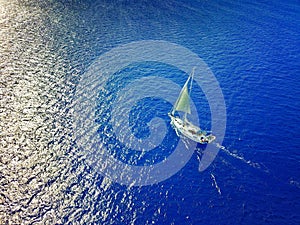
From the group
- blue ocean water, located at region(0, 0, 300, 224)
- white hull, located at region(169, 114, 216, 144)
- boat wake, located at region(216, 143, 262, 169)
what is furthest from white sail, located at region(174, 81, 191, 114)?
boat wake, located at region(216, 143, 262, 169)

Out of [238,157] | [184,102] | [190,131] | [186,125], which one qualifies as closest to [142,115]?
[184,102]

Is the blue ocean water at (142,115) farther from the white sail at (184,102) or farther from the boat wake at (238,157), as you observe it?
the white sail at (184,102)

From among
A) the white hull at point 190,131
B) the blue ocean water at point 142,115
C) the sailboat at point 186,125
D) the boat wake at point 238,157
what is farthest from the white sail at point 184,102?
the boat wake at point 238,157

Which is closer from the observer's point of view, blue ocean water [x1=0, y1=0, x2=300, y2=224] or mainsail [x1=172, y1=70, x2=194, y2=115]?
blue ocean water [x1=0, y1=0, x2=300, y2=224]

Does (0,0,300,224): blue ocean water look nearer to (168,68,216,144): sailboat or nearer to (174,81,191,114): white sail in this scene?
(168,68,216,144): sailboat

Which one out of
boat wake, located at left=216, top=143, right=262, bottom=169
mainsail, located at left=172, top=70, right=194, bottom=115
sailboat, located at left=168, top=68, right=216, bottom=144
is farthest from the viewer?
mainsail, located at left=172, top=70, right=194, bottom=115

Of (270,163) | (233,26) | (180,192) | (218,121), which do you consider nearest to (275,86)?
(218,121)

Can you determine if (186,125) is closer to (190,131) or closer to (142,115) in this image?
(190,131)
